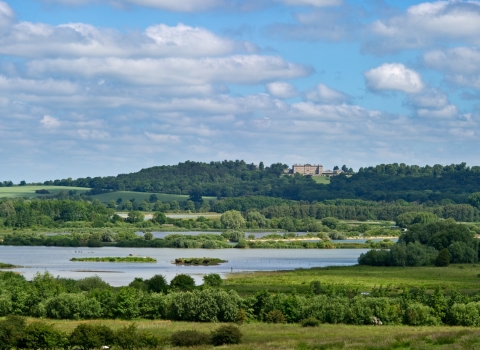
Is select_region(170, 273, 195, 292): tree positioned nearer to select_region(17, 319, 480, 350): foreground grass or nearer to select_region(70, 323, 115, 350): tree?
select_region(17, 319, 480, 350): foreground grass

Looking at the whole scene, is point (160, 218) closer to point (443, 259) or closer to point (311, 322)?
point (443, 259)

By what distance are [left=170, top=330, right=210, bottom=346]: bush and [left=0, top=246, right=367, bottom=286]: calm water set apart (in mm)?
30421

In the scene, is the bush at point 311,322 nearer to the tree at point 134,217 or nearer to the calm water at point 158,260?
the calm water at point 158,260

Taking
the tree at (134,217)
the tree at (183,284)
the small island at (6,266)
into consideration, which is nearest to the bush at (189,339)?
the tree at (183,284)

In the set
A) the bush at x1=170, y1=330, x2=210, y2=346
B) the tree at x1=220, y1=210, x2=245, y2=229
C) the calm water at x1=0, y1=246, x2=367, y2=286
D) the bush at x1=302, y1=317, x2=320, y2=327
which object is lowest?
the bush at x1=302, y1=317, x2=320, y2=327

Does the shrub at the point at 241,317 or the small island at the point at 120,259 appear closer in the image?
the shrub at the point at 241,317

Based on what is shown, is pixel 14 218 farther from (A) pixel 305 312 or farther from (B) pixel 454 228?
(A) pixel 305 312

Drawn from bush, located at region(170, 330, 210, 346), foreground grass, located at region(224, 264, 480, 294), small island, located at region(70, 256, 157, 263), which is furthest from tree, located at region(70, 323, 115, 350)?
small island, located at region(70, 256, 157, 263)

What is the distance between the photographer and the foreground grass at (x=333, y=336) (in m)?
33.8

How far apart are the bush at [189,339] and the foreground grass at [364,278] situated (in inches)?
871

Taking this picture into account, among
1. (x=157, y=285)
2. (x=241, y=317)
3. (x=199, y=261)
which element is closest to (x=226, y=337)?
(x=241, y=317)

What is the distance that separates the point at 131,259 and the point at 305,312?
53.6 meters

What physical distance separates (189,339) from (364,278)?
40.4 meters

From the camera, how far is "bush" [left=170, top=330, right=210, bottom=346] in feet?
124
